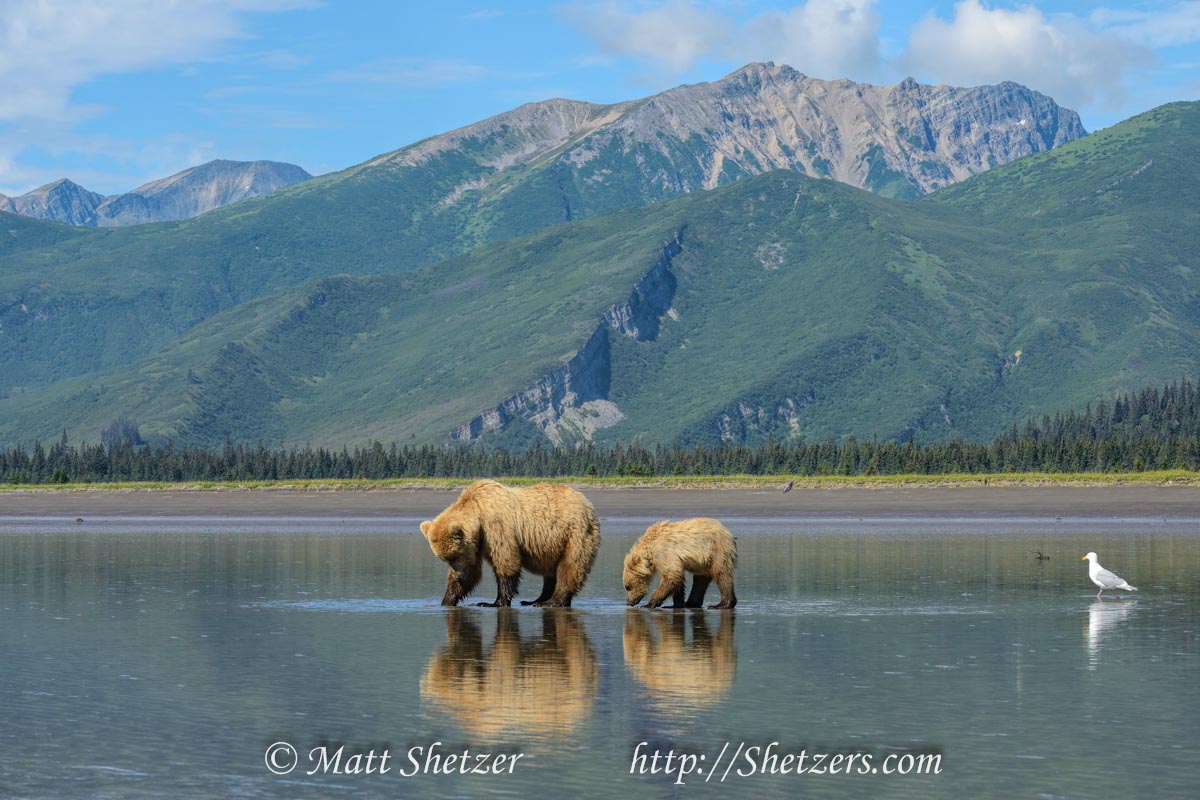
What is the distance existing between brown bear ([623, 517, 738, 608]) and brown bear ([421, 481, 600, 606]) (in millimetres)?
1347

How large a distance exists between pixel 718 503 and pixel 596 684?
95303 mm

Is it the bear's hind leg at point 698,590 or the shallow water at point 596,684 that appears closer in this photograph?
the shallow water at point 596,684

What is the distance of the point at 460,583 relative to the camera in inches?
1566

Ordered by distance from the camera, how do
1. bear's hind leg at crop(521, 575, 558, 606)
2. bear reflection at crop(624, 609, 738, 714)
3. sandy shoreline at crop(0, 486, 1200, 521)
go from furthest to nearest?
1. sandy shoreline at crop(0, 486, 1200, 521)
2. bear's hind leg at crop(521, 575, 558, 606)
3. bear reflection at crop(624, 609, 738, 714)

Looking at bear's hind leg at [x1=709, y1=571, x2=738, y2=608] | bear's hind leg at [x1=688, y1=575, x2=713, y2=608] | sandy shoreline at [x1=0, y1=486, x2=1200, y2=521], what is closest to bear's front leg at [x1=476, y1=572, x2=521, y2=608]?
bear's hind leg at [x1=688, y1=575, x2=713, y2=608]

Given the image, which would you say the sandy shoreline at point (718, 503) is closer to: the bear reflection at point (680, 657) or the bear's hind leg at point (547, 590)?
the bear's hind leg at point (547, 590)

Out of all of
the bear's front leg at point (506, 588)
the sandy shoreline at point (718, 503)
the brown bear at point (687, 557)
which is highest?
the brown bear at point (687, 557)

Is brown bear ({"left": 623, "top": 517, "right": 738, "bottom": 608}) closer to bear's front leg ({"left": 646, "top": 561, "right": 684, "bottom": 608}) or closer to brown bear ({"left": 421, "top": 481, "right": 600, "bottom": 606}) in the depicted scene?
bear's front leg ({"left": 646, "top": 561, "right": 684, "bottom": 608})

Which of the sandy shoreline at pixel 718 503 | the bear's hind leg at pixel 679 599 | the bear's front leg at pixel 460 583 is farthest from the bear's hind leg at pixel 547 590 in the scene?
the sandy shoreline at pixel 718 503

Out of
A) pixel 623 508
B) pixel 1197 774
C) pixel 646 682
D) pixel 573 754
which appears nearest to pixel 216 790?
pixel 573 754

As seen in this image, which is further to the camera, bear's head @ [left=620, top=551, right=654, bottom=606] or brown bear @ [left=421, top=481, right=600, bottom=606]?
bear's head @ [left=620, top=551, right=654, bottom=606]

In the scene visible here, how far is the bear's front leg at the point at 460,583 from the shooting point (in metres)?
39.7

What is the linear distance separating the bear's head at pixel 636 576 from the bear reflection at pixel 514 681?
3.70 metres

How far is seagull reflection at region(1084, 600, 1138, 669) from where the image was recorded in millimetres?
30188
